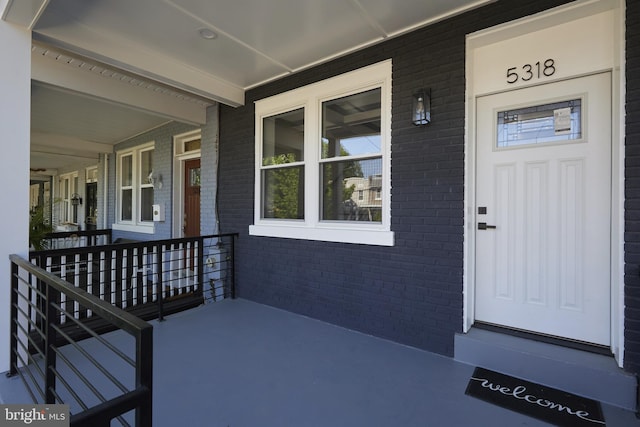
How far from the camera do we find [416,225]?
283 cm

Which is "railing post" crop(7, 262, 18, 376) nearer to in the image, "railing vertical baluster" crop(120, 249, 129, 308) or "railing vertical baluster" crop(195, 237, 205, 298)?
"railing vertical baluster" crop(120, 249, 129, 308)

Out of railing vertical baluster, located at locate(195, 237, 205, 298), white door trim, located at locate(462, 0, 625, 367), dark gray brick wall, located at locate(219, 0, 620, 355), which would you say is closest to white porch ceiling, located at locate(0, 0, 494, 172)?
dark gray brick wall, located at locate(219, 0, 620, 355)

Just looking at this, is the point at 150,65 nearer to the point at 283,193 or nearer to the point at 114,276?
the point at 283,193

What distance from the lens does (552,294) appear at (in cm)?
246

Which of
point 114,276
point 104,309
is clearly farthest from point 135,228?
point 104,309

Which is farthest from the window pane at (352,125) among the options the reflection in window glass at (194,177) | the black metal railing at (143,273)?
the reflection in window glass at (194,177)

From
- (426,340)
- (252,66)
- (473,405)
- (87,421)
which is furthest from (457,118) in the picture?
(87,421)

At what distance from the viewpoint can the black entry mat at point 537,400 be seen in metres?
1.90

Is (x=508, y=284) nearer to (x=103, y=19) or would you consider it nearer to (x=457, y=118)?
(x=457, y=118)

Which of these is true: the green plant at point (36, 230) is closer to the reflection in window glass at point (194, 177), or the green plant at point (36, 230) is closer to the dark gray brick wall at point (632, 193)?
the reflection in window glass at point (194, 177)

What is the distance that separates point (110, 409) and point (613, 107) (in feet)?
10.3

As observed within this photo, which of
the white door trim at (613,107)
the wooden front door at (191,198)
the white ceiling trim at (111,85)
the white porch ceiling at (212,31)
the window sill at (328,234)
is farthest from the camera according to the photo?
the wooden front door at (191,198)

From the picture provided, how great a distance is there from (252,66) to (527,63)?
2659 millimetres

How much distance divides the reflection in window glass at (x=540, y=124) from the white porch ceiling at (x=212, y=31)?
0.90 m
